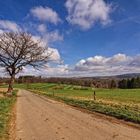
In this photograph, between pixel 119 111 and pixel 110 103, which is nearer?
pixel 119 111

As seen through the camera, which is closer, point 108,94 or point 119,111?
point 119,111

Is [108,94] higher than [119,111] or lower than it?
lower

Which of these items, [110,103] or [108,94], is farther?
[108,94]

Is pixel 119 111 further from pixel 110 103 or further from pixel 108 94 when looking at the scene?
pixel 108 94

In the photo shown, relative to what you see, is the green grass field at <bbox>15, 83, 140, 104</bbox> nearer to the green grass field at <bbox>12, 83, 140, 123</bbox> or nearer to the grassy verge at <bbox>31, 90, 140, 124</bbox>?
the green grass field at <bbox>12, 83, 140, 123</bbox>

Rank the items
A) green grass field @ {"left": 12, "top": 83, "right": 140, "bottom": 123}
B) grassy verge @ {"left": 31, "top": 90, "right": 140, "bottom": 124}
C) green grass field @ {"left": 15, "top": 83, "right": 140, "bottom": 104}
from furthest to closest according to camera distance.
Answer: green grass field @ {"left": 15, "top": 83, "right": 140, "bottom": 104}
green grass field @ {"left": 12, "top": 83, "right": 140, "bottom": 123}
grassy verge @ {"left": 31, "top": 90, "right": 140, "bottom": 124}

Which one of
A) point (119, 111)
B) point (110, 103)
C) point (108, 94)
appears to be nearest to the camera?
point (119, 111)

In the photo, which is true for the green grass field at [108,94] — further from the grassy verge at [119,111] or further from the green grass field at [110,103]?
the grassy verge at [119,111]

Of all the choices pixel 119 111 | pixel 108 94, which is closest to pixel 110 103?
pixel 119 111

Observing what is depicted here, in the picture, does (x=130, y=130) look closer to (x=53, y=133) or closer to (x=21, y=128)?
(x=53, y=133)

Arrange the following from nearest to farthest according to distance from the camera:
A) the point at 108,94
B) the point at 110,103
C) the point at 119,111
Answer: the point at 119,111 < the point at 110,103 < the point at 108,94

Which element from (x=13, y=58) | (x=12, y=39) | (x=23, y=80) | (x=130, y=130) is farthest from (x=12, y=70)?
(x=23, y=80)

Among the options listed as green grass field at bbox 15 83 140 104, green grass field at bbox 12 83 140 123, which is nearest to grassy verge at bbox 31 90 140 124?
green grass field at bbox 12 83 140 123

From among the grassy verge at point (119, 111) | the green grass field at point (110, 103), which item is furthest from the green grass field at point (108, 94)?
the grassy verge at point (119, 111)
